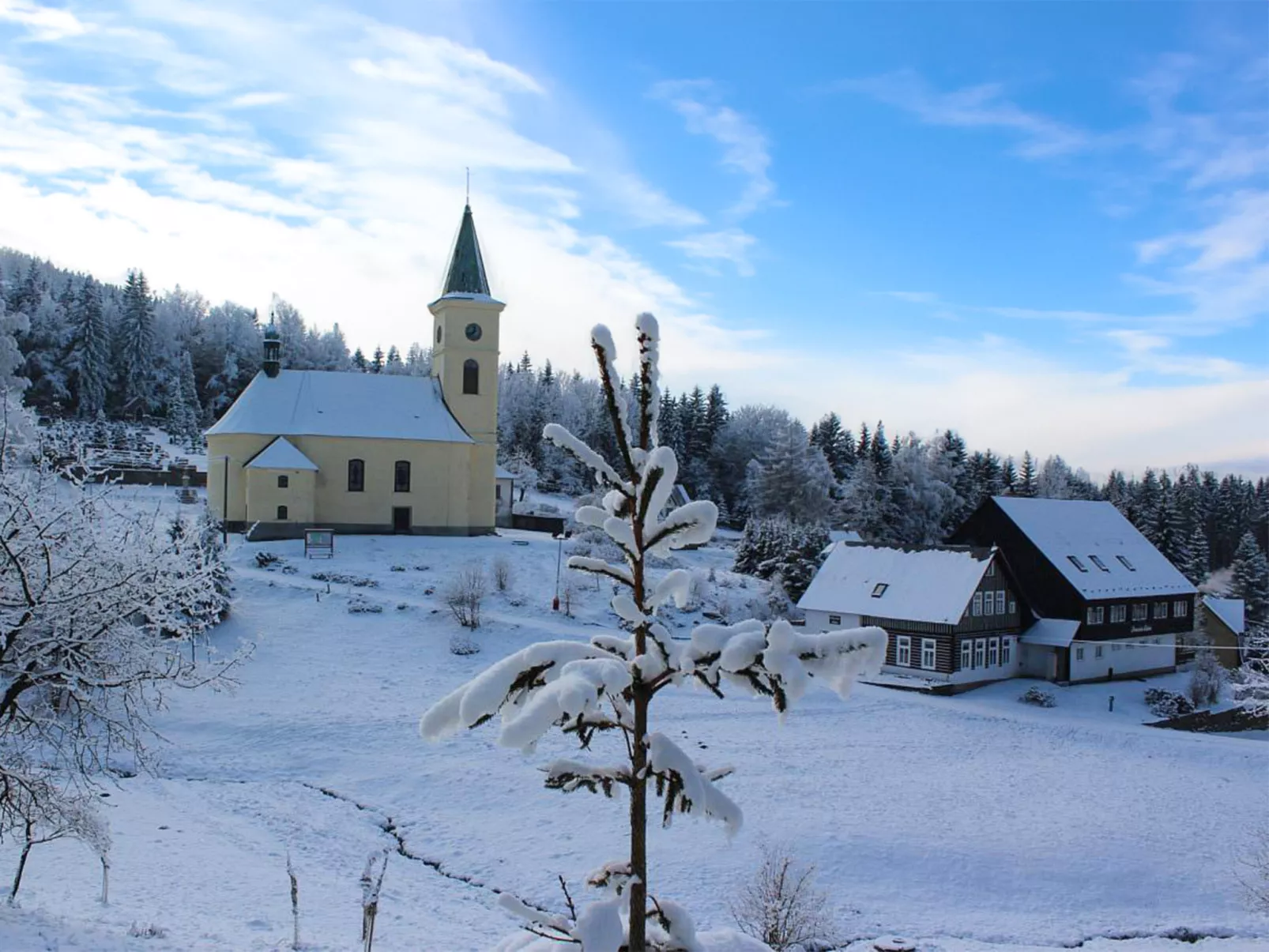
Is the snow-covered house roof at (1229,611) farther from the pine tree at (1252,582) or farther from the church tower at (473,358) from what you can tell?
the church tower at (473,358)

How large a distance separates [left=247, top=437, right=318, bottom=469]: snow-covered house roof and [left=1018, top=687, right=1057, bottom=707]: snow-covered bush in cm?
3194

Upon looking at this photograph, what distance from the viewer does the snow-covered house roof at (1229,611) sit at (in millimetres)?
44219

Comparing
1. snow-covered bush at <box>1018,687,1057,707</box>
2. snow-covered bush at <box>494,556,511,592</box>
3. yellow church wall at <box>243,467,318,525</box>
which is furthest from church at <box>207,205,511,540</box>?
snow-covered bush at <box>1018,687,1057,707</box>

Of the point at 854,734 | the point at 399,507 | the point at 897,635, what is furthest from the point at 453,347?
the point at 854,734

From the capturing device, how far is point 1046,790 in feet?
69.9

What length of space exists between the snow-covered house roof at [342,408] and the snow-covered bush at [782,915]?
3604cm

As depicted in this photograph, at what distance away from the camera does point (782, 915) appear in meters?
12.5

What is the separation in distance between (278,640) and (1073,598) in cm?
2880

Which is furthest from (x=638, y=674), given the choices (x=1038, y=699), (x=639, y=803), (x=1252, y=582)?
(x=1252, y=582)

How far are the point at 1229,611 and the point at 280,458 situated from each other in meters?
46.2

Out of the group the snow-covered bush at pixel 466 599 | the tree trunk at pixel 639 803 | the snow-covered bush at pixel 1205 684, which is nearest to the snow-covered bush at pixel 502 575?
the snow-covered bush at pixel 466 599

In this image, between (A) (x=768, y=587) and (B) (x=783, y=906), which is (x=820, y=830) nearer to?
(B) (x=783, y=906)

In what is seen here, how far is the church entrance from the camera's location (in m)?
46.2

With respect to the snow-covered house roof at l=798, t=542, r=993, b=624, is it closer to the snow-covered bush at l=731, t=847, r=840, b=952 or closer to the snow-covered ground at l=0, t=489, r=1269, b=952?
the snow-covered ground at l=0, t=489, r=1269, b=952
